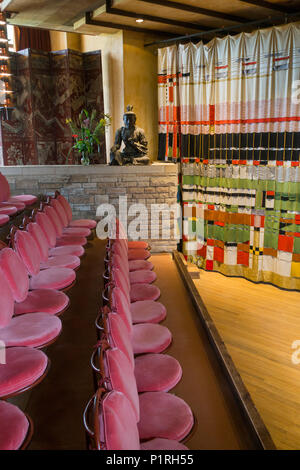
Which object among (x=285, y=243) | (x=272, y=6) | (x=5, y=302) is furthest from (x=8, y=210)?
(x=272, y=6)

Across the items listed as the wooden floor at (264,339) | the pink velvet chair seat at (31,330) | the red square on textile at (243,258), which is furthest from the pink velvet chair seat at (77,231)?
the red square on textile at (243,258)

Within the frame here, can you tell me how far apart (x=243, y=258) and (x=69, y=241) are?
274 cm

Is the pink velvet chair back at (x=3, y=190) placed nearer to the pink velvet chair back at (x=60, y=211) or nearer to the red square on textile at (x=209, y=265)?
the pink velvet chair back at (x=60, y=211)

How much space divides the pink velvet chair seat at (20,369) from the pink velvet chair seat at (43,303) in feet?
1.43

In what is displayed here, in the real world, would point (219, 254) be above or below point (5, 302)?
below

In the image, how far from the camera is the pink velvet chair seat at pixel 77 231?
3.87 m

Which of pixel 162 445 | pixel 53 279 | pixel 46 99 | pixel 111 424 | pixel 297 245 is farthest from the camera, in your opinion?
pixel 46 99

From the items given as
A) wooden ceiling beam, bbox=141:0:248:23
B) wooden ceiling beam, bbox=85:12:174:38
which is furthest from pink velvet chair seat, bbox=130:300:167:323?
wooden ceiling beam, bbox=85:12:174:38

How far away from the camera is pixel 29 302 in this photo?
2.33 m

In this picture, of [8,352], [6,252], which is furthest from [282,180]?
[8,352]

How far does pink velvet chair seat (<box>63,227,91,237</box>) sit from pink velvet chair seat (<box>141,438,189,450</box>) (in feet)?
8.41

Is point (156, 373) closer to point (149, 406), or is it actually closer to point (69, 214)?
point (149, 406)
